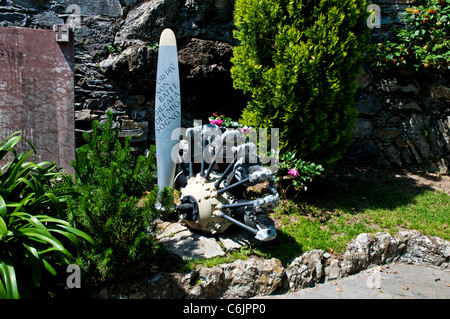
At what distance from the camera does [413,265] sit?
341 centimetres

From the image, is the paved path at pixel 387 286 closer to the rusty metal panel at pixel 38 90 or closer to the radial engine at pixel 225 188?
A: the radial engine at pixel 225 188

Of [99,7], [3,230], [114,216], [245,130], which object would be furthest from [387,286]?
[99,7]

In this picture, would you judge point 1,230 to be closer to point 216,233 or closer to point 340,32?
point 216,233

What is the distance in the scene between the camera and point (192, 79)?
186 inches

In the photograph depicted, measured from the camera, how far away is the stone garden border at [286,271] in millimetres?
2561

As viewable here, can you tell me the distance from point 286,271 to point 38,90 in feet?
10.9

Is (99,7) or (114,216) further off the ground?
(99,7)

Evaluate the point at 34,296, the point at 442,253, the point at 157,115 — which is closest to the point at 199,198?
the point at 157,115

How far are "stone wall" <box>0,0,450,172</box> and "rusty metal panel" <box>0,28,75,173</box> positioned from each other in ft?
2.25

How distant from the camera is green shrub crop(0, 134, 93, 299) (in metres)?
2.04

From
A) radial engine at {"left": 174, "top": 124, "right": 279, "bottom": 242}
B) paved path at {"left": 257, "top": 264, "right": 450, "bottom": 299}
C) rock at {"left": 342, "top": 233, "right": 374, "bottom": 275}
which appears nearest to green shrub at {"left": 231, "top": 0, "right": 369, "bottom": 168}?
radial engine at {"left": 174, "top": 124, "right": 279, "bottom": 242}

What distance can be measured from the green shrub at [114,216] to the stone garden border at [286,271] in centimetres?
25

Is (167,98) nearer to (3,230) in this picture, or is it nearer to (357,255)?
(3,230)

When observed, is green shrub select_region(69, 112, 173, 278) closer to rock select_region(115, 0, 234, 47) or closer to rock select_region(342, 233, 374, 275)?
rock select_region(342, 233, 374, 275)
